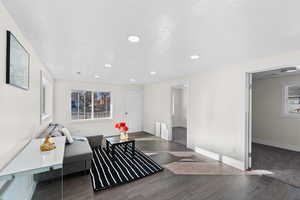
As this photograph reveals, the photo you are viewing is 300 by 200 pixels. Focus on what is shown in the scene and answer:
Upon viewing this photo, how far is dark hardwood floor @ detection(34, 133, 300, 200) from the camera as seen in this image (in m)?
1.98

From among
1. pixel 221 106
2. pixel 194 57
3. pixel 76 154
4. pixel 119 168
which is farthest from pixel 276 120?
pixel 76 154

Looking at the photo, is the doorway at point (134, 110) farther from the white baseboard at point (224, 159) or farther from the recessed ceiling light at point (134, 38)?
the recessed ceiling light at point (134, 38)

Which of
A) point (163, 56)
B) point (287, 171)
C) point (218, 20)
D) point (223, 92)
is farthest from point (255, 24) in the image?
point (287, 171)

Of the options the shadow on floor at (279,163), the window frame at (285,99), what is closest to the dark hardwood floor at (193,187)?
the shadow on floor at (279,163)

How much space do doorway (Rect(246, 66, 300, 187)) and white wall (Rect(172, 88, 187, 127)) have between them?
3421mm

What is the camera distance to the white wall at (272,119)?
3.90m

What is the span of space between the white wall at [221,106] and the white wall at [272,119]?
249cm

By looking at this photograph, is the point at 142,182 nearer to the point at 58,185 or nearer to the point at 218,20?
the point at 58,185

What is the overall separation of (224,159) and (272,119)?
2679mm

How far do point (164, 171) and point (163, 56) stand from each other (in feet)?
7.51

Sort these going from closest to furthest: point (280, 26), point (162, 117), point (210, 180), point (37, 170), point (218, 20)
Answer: point (37, 170) → point (218, 20) → point (280, 26) → point (210, 180) → point (162, 117)

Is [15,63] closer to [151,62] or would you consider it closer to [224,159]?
[151,62]

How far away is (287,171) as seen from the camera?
8.73 feet

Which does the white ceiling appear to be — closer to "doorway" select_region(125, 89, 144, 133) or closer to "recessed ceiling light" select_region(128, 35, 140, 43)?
"recessed ceiling light" select_region(128, 35, 140, 43)
